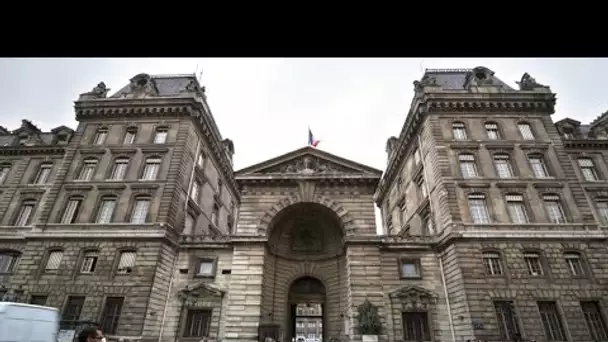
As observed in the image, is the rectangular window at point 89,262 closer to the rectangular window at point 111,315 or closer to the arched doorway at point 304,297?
the rectangular window at point 111,315

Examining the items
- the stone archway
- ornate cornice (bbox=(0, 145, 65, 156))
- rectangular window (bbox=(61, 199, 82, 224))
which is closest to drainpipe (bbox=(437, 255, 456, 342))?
the stone archway

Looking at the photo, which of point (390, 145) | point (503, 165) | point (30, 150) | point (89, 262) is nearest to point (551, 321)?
point (503, 165)

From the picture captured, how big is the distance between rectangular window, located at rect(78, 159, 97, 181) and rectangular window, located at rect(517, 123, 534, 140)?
35785 mm

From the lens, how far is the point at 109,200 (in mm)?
25891

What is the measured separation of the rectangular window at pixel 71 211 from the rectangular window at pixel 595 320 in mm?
35640

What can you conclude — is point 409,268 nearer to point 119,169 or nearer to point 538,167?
point 538,167

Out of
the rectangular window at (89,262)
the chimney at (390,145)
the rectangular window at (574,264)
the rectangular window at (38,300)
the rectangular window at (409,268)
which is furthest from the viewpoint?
the chimney at (390,145)

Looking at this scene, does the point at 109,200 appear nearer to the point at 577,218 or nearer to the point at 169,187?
the point at 169,187

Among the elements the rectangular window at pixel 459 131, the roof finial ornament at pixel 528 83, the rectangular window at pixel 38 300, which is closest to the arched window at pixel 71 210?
the rectangular window at pixel 38 300

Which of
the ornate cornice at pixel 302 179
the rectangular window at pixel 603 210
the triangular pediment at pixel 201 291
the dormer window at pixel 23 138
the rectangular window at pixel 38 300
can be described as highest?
the dormer window at pixel 23 138

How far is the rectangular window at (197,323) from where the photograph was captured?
22.4m
